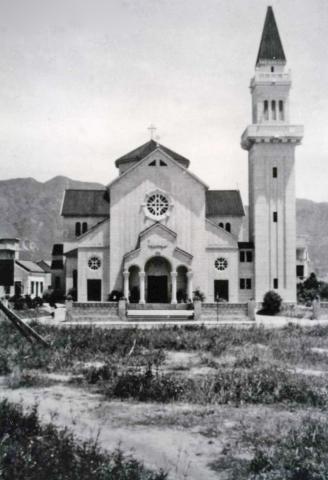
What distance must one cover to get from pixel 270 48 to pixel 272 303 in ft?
72.6

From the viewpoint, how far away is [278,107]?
45.8 metres

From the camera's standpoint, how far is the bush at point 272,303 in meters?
41.2

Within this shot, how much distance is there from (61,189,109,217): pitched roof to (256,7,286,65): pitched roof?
18.7 metres

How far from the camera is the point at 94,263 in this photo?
43250mm

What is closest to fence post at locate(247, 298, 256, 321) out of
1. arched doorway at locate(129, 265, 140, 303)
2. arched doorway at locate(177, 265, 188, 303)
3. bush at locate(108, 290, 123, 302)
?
arched doorway at locate(177, 265, 188, 303)

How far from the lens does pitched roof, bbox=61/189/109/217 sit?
161 ft

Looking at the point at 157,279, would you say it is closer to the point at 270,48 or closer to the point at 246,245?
the point at 246,245

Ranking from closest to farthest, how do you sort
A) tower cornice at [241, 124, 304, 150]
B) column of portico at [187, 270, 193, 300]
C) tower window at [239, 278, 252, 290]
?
column of portico at [187, 270, 193, 300] < tower window at [239, 278, 252, 290] < tower cornice at [241, 124, 304, 150]

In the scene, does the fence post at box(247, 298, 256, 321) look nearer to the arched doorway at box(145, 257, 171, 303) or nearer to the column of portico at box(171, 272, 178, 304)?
the column of portico at box(171, 272, 178, 304)

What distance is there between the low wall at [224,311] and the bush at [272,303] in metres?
7.87

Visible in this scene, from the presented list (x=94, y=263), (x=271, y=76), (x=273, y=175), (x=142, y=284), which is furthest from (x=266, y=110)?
(x=94, y=263)

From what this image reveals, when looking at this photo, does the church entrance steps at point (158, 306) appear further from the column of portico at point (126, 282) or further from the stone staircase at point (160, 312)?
the column of portico at point (126, 282)

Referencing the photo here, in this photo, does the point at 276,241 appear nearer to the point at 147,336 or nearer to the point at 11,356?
the point at 147,336

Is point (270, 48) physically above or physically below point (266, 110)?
above
